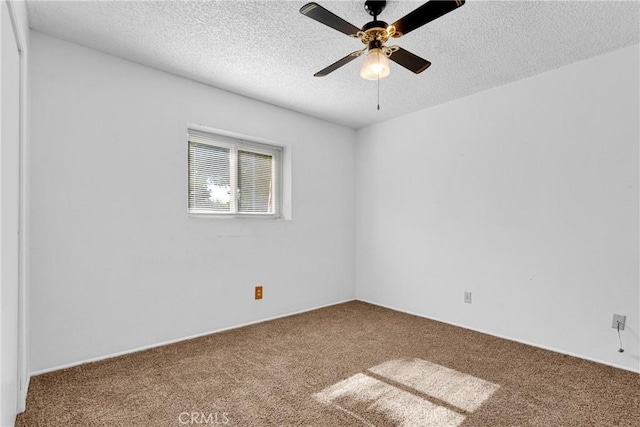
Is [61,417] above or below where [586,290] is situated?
below

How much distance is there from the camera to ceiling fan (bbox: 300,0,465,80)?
151cm

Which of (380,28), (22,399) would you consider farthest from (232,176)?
(22,399)

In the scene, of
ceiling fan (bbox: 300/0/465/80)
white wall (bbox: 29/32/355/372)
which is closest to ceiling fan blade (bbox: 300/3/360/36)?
ceiling fan (bbox: 300/0/465/80)

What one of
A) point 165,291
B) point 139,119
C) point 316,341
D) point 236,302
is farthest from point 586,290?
point 139,119

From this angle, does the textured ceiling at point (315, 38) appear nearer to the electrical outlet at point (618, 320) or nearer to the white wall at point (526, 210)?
the white wall at point (526, 210)

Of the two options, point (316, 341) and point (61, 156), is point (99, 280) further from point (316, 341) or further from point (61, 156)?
point (316, 341)

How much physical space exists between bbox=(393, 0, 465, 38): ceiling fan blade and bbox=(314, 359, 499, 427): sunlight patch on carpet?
1965 millimetres

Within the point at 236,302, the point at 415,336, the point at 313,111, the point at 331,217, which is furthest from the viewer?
the point at 331,217

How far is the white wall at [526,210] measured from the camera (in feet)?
7.80

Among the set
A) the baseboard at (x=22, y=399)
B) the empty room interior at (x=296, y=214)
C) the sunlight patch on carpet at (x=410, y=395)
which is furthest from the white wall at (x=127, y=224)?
the sunlight patch on carpet at (x=410, y=395)

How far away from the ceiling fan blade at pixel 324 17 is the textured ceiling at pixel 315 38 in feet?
1.04

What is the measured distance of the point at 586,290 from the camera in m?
2.50

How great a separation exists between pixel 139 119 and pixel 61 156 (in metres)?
0.60

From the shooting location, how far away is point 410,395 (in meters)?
1.93
